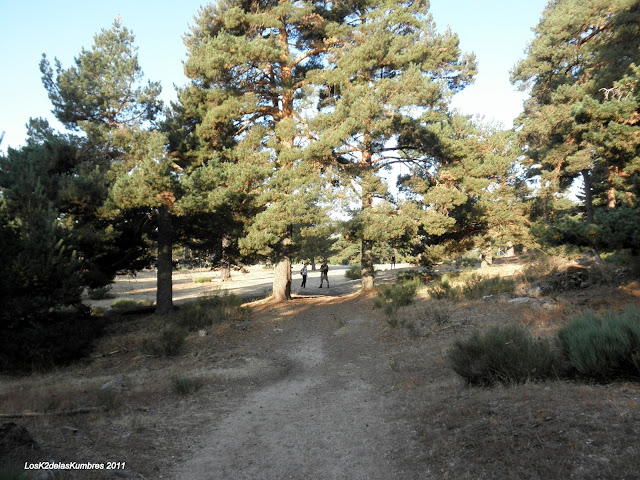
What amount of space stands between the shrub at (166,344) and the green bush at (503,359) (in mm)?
8252

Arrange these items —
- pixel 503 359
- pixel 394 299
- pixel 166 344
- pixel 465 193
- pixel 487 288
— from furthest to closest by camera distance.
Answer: pixel 465 193
pixel 394 299
pixel 487 288
pixel 166 344
pixel 503 359

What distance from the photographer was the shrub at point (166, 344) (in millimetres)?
10977

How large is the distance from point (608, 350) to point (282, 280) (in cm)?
1496

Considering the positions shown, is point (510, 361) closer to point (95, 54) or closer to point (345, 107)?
point (345, 107)

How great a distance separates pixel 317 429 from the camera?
533 centimetres

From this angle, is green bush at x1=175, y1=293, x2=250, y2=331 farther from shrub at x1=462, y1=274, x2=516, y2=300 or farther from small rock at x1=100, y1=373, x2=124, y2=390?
shrub at x1=462, y1=274, x2=516, y2=300

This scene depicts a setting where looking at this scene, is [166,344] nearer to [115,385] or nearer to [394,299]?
[115,385]

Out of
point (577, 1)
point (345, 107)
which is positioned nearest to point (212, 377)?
point (345, 107)

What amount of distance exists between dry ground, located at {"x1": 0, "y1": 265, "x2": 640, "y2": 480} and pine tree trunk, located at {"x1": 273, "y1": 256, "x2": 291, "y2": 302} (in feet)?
25.2

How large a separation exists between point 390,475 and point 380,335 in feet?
24.3

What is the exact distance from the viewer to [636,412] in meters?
3.57

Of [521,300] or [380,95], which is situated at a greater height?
[380,95]

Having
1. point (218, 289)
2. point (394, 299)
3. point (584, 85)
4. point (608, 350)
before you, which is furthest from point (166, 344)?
point (584, 85)

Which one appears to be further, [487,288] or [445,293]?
[445,293]
